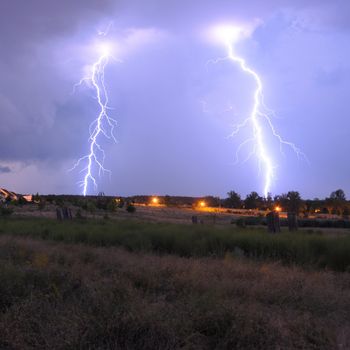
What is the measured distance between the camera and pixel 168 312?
6.62m

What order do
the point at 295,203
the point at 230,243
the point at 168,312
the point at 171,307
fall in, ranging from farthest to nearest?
the point at 295,203
the point at 230,243
the point at 171,307
the point at 168,312

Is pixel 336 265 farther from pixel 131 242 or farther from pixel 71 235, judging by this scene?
pixel 71 235

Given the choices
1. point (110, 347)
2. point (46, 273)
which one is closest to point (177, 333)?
point (110, 347)

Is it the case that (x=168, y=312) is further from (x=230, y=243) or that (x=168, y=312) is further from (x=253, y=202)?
(x=253, y=202)

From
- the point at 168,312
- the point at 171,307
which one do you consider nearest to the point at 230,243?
the point at 171,307

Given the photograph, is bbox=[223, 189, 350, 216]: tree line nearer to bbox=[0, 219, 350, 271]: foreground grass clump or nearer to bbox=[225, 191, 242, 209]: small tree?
bbox=[225, 191, 242, 209]: small tree

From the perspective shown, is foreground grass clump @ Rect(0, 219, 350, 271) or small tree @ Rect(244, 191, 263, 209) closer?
foreground grass clump @ Rect(0, 219, 350, 271)

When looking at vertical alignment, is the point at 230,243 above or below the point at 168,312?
above

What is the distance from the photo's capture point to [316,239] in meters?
16.7

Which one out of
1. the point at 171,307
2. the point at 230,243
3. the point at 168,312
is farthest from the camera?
the point at 230,243

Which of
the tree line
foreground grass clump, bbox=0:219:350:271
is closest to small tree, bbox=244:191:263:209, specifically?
the tree line

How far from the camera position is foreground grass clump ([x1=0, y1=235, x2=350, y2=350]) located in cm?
601

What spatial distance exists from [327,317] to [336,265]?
24.8 feet

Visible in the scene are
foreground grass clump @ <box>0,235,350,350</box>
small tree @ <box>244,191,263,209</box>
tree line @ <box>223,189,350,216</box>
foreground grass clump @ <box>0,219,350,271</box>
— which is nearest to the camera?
foreground grass clump @ <box>0,235,350,350</box>
